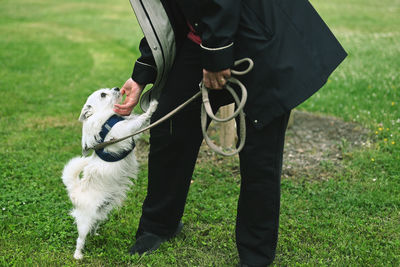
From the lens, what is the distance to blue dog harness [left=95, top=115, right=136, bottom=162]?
10.2 ft

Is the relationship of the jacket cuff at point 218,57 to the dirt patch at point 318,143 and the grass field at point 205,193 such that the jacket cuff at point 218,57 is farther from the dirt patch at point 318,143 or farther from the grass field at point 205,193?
the dirt patch at point 318,143

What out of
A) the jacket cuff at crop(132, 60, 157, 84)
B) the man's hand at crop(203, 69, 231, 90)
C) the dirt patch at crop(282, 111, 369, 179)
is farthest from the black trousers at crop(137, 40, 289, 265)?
the dirt patch at crop(282, 111, 369, 179)

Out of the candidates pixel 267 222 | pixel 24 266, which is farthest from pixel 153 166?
pixel 24 266

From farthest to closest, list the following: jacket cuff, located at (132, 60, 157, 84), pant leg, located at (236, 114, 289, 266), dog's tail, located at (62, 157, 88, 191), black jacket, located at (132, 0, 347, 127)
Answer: dog's tail, located at (62, 157, 88, 191) < jacket cuff, located at (132, 60, 157, 84) < pant leg, located at (236, 114, 289, 266) < black jacket, located at (132, 0, 347, 127)

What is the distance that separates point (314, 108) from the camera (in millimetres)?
6609

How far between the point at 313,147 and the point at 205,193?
169cm

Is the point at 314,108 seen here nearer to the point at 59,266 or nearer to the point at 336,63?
the point at 336,63

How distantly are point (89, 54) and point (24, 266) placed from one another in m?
8.40

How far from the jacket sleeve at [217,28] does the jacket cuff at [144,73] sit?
22.1 inches

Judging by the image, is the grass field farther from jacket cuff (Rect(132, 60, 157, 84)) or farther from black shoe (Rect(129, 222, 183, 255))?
jacket cuff (Rect(132, 60, 157, 84))

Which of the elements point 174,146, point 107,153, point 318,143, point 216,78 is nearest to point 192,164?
point 174,146

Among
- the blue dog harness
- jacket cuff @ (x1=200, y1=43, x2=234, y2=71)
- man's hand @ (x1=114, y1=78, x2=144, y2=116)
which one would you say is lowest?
the blue dog harness

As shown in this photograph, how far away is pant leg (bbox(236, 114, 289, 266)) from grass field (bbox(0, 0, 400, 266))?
0.29 metres

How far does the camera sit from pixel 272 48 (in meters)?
2.48
